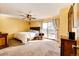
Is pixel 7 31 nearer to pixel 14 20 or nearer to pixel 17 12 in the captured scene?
pixel 14 20

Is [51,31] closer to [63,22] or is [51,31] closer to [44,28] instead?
[44,28]

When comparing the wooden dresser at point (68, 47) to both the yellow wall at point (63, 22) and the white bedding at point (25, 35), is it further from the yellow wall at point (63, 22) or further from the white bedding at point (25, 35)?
the white bedding at point (25, 35)

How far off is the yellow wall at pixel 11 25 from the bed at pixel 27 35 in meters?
0.08

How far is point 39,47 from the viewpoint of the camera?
6.56ft

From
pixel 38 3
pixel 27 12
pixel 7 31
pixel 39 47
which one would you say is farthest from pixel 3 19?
pixel 39 47

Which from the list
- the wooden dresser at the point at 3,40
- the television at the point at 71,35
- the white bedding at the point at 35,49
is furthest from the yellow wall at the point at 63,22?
the wooden dresser at the point at 3,40

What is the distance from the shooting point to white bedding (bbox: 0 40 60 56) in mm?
1860

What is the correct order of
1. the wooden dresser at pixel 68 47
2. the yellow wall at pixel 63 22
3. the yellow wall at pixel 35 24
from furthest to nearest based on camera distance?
the yellow wall at pixel 35 24, the yellow wall at pixel 63 22, the wooden dresser at pixel 68 47

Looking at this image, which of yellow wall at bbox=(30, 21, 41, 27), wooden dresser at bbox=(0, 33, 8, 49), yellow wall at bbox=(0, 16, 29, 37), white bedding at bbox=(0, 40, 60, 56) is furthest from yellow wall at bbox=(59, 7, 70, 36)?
wooden dresser at bbox=(0, 33, 8, 49)

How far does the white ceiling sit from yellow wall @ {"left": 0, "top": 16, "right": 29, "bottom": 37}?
131 millimetres

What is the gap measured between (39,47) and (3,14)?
974 millimetres

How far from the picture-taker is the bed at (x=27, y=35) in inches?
77.2

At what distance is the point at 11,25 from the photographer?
1966mm

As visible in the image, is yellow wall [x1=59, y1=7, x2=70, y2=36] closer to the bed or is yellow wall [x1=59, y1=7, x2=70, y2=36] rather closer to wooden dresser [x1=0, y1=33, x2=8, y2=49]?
the bed
